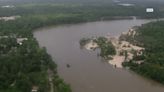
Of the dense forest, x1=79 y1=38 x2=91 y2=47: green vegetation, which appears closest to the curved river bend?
x1=79 y1=38 x2=91 y2=47: green vegetation

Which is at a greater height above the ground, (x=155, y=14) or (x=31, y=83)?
(x=31, y=83)

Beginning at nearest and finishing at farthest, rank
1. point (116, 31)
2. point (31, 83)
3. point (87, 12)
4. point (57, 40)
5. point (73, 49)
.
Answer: point (31, 83)
point (73, 49)
point (57, 40)
point (116, 31)
point (87, 12)

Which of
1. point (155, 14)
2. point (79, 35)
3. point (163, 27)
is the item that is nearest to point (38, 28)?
point (79, 35)

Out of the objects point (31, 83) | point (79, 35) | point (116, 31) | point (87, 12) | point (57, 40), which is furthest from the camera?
point (87, 12)

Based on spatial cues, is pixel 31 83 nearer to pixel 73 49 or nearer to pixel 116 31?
pixel 73 49

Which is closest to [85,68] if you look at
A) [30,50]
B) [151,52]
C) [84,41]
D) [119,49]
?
[30,50]

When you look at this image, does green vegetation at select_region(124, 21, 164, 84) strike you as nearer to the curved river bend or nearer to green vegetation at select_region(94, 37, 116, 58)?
the curved river bend
